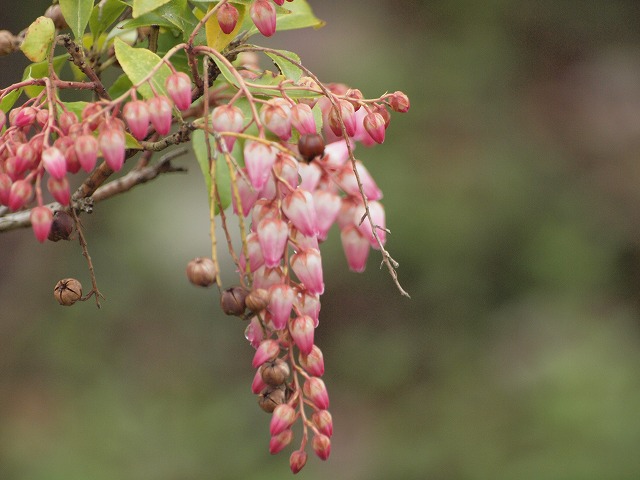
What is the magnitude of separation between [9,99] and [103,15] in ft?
0.50

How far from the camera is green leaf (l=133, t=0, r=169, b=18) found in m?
0.79

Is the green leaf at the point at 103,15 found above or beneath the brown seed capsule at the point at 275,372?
above

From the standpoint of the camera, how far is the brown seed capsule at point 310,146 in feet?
2.35

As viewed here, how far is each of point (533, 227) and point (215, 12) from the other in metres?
2.87

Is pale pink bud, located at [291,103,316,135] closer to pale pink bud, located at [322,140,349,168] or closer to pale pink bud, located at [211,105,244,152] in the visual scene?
pale pink bud, located at [211,105,244,152]

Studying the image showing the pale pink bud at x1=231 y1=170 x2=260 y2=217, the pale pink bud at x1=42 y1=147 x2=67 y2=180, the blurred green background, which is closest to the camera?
the pale pink bud at x1=42 y1=147 x2=67 y2=180

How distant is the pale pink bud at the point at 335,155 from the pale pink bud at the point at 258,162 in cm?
21

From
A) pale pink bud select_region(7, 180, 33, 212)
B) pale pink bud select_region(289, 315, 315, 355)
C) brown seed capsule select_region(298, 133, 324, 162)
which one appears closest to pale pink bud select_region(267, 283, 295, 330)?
pale pink bud select_region(289, 315, 315, 355)

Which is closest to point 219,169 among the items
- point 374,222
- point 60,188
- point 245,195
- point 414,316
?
point 245,195

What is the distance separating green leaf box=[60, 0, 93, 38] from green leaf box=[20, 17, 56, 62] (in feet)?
0.10

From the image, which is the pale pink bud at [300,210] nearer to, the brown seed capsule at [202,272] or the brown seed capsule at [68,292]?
the brown seed capsule at [202,272]

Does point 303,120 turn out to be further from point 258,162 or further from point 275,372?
point 275,372

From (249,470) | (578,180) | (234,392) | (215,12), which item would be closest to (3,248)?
(234,392)

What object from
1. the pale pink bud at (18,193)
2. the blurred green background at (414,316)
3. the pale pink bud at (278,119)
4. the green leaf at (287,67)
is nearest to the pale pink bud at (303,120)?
the pale pink bud at (278,119)
